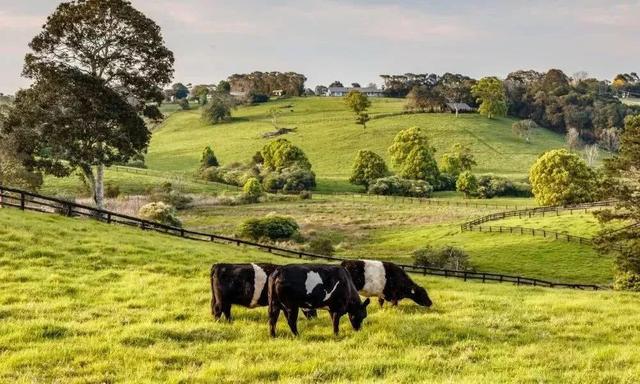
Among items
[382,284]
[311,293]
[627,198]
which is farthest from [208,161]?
[311,293]

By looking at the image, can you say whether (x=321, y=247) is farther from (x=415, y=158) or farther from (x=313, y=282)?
(x=415, y=158)

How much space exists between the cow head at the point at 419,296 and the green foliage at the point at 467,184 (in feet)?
243

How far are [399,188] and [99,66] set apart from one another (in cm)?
5991

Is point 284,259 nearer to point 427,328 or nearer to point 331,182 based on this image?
point 427,328

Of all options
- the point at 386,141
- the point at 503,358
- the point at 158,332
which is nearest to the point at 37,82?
the point at 158,332

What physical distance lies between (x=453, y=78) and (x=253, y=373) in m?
183

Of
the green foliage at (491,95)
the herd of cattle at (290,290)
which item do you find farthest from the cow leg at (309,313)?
the green foliage at (491,95)

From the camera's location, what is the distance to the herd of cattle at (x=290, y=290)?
12555 mm

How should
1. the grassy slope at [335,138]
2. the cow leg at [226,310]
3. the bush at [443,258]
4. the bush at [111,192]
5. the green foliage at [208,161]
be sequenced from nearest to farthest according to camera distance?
the cow leg at [226,310] < the bush at [443,258] < the bush at [111,192] < the green foliage at [208,161] < the grassy slope at [335,138]

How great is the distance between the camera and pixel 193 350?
1112 centimetres

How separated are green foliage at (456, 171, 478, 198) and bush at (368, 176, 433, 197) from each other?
4621 millimetres

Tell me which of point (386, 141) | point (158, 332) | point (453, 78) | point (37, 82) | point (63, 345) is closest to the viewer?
point (63, 345)

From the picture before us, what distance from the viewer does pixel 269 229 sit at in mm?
50250

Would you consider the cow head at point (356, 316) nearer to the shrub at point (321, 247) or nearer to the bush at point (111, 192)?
the shrub at point (321, 247)
